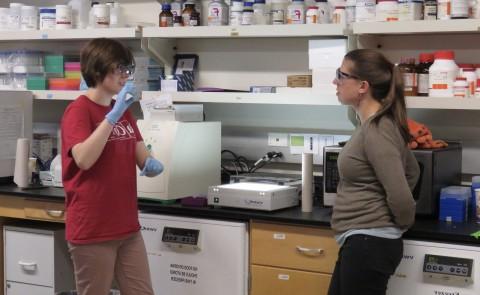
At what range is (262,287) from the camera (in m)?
2.96

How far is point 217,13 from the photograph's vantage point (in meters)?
3.47

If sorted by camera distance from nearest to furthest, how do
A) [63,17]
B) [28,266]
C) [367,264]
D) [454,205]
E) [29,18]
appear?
[367,264] → [454,205] → [28,266] → [63,17] → [29,18]

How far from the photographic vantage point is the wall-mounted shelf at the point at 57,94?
12.5ft

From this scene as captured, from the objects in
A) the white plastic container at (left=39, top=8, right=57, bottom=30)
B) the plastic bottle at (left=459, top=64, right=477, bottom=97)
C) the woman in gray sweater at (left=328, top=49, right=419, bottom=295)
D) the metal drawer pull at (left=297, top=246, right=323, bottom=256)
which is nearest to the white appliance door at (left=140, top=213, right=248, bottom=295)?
the metal drawer pull at (left=297, top=246, right=323, bottom=256)

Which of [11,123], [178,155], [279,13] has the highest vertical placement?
[279,13]

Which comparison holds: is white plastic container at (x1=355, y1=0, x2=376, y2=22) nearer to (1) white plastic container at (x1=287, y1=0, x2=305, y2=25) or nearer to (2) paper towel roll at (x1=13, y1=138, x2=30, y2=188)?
(1) white plastic container at (x1=287, y1=0, x2=305, y2=25)

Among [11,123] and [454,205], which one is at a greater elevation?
[11,123]

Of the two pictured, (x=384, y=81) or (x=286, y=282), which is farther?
(x=286, y=282)

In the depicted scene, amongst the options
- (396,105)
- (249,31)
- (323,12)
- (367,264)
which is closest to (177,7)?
(249,31)

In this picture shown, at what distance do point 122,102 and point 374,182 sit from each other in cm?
93

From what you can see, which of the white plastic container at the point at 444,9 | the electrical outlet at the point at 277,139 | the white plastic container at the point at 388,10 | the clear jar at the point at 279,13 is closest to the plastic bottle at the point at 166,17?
the clear jar at the point at 279,13

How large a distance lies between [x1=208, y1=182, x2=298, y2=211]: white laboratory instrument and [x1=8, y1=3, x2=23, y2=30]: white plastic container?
1698mm

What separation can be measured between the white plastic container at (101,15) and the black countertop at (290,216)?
2.96 ft

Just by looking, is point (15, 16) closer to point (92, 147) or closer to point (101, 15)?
point (101, 15)
